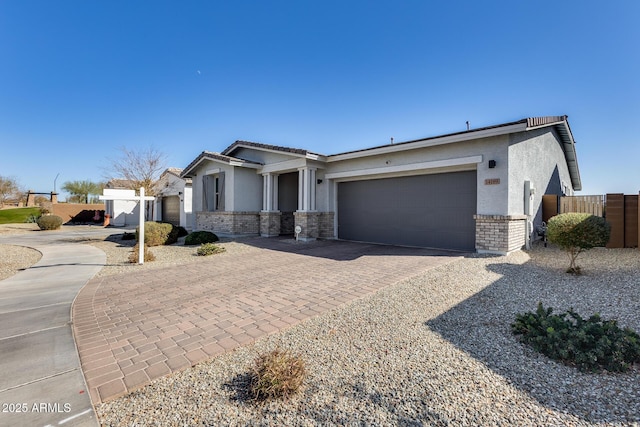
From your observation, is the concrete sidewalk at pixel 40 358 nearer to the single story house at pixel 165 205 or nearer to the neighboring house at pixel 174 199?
the single story house at pixel 165 205

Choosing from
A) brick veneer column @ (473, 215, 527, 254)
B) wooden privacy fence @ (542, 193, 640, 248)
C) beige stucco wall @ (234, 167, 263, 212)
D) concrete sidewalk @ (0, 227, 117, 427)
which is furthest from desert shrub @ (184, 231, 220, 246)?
wooden privacy fence @ (542, 193, 640, 248)

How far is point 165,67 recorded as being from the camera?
38.3 ft

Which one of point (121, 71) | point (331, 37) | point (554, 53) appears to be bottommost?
point (554, 53)

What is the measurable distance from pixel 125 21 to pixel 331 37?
7.22 m

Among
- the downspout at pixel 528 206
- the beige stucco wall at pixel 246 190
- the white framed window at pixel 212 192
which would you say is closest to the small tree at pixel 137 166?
the white framed window at pixel 212 192

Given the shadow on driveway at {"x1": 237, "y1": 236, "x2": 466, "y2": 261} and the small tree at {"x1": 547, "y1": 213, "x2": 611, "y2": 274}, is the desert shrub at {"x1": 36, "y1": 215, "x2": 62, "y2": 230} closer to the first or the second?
the shadow on driveway at {"x1": 237, "y1": 236, "x2": 466, "y2": 261}

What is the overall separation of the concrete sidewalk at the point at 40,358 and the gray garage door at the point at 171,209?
16237mm

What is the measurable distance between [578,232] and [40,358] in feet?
30.8

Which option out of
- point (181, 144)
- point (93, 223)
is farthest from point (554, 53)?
point (93, 223)

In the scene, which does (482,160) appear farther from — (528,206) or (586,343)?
(586,343)

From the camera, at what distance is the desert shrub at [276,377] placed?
7.74 feet

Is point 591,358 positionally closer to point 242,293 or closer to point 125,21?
point 242,293

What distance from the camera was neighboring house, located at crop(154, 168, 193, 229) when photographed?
19734 mm

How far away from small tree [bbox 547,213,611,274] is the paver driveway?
2602 mm
